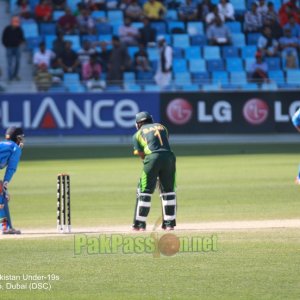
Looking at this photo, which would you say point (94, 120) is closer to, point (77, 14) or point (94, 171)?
point (77, 14)

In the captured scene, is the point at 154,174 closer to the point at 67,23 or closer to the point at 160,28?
the point at 67,23

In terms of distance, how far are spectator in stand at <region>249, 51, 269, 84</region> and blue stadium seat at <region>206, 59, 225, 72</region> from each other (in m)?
1.17

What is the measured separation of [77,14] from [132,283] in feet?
84.2

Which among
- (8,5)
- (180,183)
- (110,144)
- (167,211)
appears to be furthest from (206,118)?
(167,211)

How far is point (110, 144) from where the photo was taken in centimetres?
3431

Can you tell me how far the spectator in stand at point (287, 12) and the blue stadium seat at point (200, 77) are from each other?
13.7ft

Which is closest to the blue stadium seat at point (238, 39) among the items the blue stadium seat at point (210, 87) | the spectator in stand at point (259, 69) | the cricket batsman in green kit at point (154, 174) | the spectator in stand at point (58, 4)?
the spectator in stand at point (259, 69)

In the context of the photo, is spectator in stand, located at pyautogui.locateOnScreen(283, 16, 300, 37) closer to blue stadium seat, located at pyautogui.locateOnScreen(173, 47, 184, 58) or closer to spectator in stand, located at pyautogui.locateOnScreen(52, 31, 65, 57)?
blue stadium seat, located at pyautogui.locateOnScreen(173, 47, 184, 58)

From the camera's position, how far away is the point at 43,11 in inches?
1399

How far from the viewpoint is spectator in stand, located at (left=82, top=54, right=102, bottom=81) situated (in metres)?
33.9

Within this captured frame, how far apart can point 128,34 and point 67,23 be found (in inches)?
84.6

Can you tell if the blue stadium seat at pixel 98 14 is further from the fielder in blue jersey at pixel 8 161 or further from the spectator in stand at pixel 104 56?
the fielder in blue jersey at pixel 8 161

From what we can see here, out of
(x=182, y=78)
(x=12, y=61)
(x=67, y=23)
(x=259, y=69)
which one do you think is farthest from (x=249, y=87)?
(x=12, y=61)

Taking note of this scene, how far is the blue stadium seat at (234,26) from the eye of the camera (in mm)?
37219
